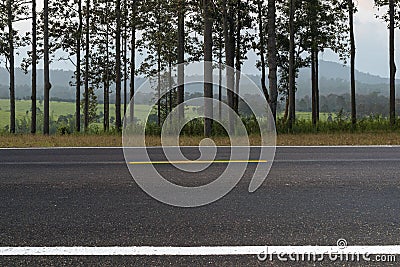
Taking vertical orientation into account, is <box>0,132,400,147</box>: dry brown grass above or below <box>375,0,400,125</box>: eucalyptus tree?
below

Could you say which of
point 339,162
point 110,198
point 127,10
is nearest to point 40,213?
point 110,198

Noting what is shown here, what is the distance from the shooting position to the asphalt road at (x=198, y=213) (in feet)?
17.1

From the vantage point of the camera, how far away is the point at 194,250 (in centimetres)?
495

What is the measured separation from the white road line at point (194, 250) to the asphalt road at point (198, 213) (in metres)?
0.13

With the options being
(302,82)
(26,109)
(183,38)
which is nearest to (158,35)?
(183,38)

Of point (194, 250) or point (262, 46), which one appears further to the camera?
point (262, 46)

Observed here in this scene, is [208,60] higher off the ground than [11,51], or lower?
lower

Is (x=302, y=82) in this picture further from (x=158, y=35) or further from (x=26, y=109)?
(x=26, y=109)

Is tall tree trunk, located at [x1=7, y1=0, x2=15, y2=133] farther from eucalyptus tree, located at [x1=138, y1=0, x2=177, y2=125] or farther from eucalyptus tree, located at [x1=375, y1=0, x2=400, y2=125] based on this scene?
eucalyptus tree, located at [x1=375, y1=0, x2=400, y2=125]

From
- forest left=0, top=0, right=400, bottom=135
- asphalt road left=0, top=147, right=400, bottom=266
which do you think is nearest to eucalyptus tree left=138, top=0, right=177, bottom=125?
forest left=0, top=0, right=400, bottom=135

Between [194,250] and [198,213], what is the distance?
137cm

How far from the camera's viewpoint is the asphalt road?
17.1ft

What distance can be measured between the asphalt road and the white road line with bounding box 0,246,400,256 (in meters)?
0.13

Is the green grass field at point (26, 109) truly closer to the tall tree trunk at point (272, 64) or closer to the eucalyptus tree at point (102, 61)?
the eucalyptus tree at point (102, 61)
